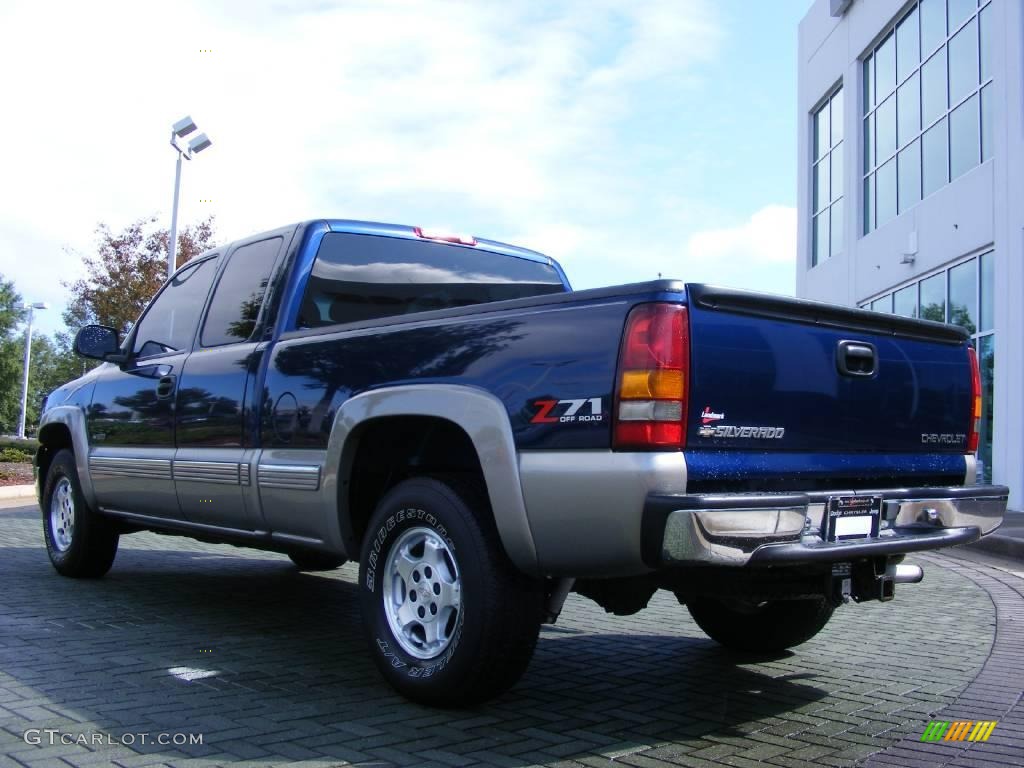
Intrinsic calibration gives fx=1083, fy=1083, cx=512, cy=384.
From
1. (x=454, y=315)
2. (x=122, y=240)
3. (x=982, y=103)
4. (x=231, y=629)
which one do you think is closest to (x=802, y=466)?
(x=454, y=315)

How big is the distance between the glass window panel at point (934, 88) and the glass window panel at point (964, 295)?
→ 9.54 feet

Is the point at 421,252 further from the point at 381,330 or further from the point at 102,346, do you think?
the point at 102,346

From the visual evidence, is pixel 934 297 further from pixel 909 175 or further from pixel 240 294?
pixel 240 294

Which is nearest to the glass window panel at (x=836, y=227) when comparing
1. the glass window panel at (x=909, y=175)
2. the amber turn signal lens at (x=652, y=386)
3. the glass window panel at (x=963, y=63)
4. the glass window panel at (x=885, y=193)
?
the glass window panel at (x=885, y=193)

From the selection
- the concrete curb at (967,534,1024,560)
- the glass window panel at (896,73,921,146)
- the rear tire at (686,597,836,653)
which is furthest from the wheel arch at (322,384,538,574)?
the glass window panel at (896,73,921,146)

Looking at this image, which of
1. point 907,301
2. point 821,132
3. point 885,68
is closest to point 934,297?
point 907,301

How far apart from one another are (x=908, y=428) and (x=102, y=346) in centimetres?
476

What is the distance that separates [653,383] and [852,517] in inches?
38.5

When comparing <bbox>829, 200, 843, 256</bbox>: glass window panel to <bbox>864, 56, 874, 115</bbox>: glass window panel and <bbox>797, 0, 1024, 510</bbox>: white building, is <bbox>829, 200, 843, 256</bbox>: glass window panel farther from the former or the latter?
<bbox>864, 56, 874, 115</bbox>: glass window panel

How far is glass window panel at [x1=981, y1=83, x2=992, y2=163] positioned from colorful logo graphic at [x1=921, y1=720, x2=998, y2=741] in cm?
1471

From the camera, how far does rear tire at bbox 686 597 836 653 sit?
201 inches

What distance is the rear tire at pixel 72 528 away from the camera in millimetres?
7008

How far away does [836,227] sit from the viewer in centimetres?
2483

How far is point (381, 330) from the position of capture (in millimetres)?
4523
